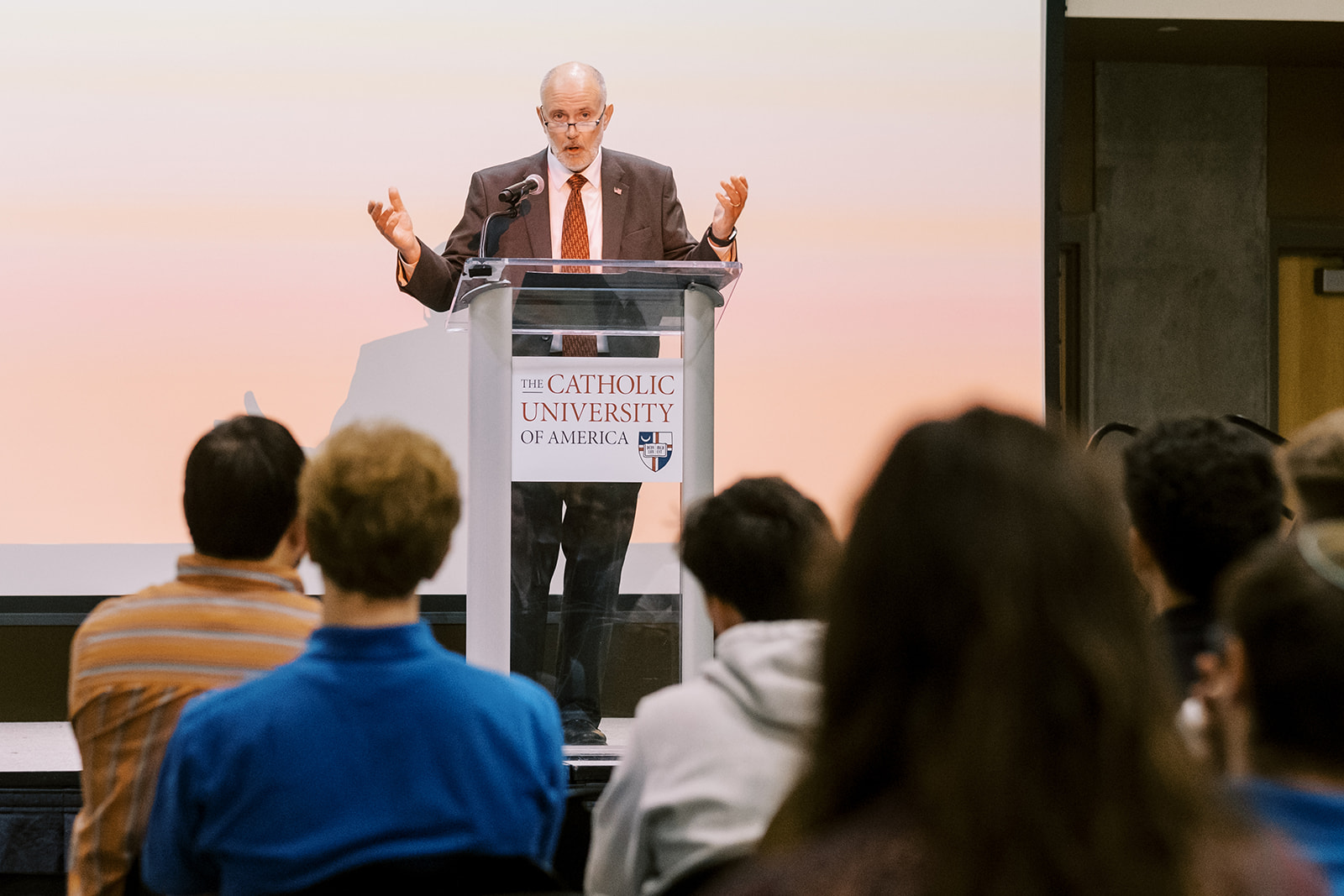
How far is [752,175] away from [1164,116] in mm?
2453

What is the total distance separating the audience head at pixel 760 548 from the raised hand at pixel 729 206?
1.23 meters

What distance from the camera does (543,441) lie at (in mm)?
2430

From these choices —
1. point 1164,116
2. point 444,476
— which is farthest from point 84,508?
point 1164,116

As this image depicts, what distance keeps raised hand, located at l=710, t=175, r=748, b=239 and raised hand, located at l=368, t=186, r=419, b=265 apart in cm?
64

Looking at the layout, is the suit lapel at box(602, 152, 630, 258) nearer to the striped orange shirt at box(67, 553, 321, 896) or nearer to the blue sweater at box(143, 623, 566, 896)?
the striped orange shirt at box(67, 553, 321, 896)

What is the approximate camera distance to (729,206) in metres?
2.70

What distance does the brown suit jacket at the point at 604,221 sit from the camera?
2939 millimetres

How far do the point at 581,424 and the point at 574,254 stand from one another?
2.19 ft

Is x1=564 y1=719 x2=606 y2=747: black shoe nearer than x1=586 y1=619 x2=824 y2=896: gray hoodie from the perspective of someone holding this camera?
No

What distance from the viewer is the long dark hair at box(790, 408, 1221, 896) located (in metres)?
0.57

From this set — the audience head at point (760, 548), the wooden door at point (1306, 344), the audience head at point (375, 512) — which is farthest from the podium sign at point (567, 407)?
the wooden door at point (1306, 344)

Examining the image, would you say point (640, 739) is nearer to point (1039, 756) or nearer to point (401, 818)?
point (401, 818)

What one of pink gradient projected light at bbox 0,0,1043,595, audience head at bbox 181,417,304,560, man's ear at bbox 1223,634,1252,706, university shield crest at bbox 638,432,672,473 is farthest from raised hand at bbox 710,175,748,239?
man's ear at bbox 1223,634,1252,706

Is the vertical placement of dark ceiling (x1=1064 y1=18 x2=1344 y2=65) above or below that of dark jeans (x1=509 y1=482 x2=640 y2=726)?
above
